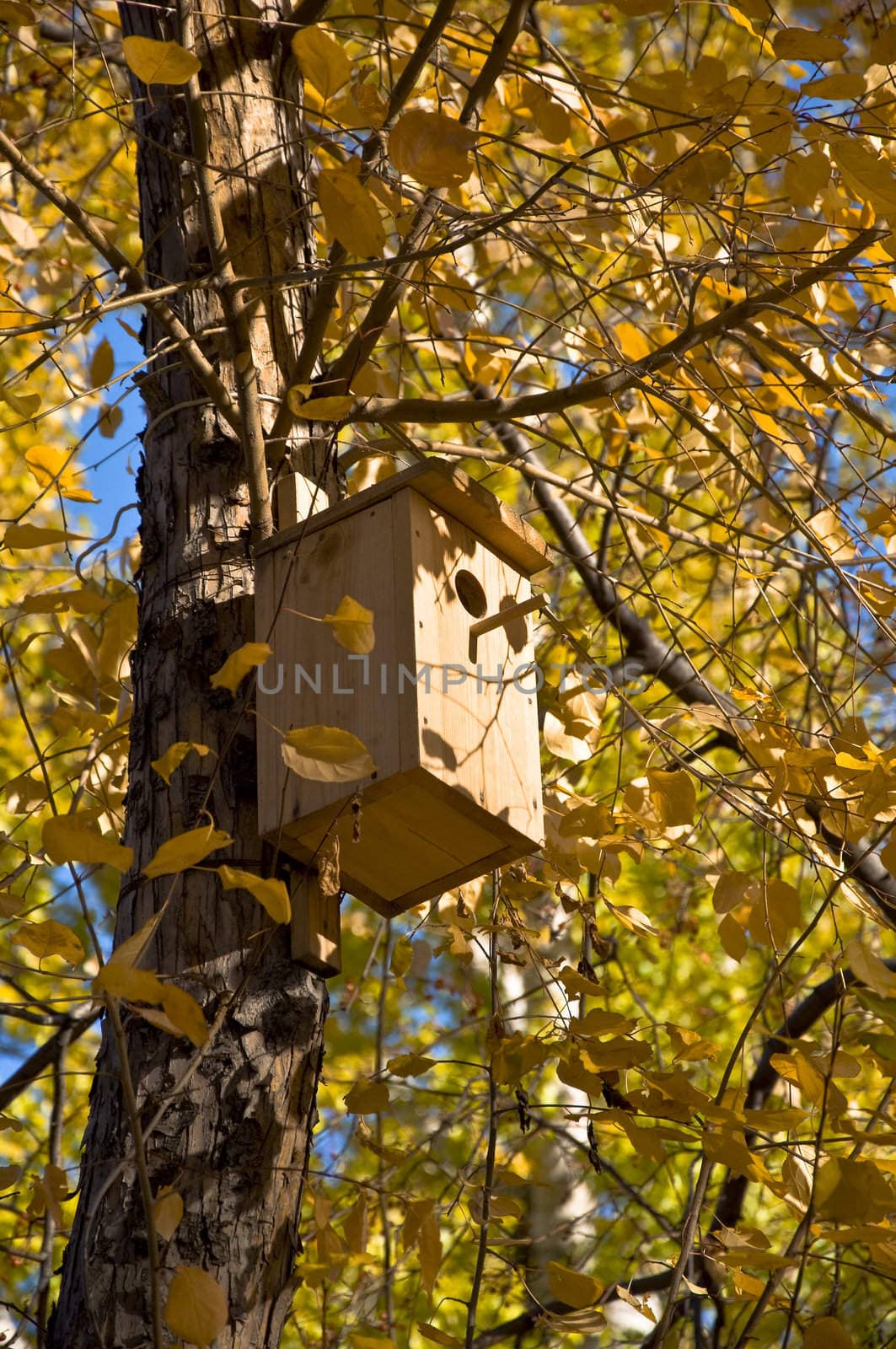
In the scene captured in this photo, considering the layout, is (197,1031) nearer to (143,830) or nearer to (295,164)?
(143,830)

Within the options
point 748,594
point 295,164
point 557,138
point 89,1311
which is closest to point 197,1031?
point 89,1311

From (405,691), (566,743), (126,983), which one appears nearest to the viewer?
(126,983)

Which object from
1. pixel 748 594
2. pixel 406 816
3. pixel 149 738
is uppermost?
pixel 748 594

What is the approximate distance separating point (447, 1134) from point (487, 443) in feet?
7.85

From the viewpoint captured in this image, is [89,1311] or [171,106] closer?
[89,1311]

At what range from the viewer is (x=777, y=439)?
2045 mm

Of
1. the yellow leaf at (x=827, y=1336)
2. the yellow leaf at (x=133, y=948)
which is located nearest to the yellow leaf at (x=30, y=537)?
the yellow leaf at (x=133, y=948)

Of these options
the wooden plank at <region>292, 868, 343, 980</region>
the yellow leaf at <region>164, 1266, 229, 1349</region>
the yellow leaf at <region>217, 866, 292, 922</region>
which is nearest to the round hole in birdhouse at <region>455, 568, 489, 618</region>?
the wooden plank at <region>292, 868, 343, 980</region>

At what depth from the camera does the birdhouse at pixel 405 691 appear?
177 centimetres

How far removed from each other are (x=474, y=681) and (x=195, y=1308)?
89 cm

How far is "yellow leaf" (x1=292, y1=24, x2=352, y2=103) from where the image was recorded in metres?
1.43

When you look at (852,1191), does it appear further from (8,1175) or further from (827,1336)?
(8,1175)

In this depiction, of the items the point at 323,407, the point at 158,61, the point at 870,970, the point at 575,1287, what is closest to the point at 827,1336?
the point at 575,1287

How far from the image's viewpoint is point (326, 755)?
4.51ft
